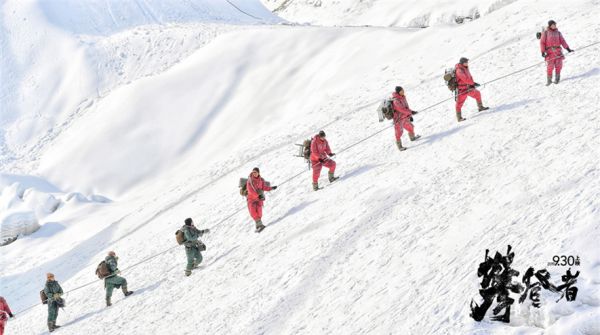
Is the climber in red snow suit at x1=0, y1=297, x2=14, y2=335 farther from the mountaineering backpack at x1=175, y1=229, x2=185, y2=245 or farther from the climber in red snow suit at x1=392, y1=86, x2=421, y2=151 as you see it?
the climber in red snow suit at x1=392, y1=86, x2=421, y2=151

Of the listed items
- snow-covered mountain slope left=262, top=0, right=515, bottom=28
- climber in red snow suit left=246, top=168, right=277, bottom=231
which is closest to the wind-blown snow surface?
climber in red snow suit left=246, top=168, right=277, bottom=231

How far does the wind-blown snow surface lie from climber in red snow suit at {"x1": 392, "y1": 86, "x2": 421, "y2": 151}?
478 millimetres

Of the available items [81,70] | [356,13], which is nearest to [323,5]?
[356,13]

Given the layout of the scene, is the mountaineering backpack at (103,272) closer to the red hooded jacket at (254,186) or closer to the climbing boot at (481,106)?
the red hooded jacket at (254,186)

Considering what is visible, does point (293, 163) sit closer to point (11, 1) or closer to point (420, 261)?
point (420, 261)

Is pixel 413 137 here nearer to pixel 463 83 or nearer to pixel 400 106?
pixel 400 106

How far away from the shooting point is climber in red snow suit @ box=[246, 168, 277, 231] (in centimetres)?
1542

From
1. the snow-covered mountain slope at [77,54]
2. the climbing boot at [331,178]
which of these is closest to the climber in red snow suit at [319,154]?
the climbing boot at [331,178]

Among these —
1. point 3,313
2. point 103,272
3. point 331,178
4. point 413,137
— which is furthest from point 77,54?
point 413,137

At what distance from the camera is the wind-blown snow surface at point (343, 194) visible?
10.5m

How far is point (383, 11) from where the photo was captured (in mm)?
51375

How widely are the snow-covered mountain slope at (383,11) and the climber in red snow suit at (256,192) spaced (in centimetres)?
→ 2512

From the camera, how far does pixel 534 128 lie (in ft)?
47.9

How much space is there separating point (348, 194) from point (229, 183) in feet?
23.4
